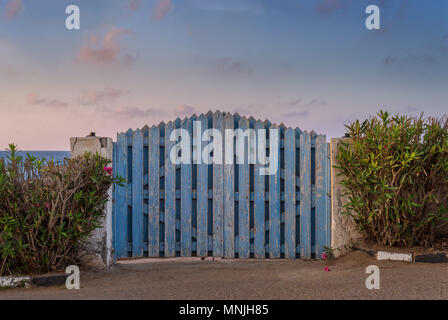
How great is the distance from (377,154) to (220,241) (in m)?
2.94

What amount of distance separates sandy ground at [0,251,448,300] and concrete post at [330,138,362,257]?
0.99 ft

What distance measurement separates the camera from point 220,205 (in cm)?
729

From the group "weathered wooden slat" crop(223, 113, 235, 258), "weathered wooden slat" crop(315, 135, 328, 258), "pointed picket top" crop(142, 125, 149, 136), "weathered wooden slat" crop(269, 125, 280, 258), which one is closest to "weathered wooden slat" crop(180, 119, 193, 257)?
"weathered wooden slat" crop(223, 113, 235, 258)

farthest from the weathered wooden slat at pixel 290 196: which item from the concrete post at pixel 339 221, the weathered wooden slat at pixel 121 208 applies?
the weathered wooden slat at pixel 121 208

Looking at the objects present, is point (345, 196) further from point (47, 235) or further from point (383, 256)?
point (47, 235)

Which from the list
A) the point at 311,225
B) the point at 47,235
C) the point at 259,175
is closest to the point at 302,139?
the point at 259,175

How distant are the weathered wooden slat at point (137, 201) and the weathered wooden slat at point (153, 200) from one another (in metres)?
0.14

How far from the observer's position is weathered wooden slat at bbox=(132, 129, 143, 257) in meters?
7.25

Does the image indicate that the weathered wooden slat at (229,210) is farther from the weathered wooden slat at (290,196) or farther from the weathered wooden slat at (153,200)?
the weathered wooden slat at (153,200)

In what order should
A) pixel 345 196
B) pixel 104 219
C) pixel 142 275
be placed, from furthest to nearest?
pixel 345 196 < pixel 104 219 < pixel 142 275

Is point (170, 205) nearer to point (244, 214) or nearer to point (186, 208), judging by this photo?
Answer: point (186, 208)

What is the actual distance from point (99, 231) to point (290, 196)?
3196 millimetres

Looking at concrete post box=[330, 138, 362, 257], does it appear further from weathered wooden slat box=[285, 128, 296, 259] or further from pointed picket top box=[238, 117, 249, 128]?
pointed picket top box=[238, 117, 249, 128]

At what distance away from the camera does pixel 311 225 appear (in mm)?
7363
